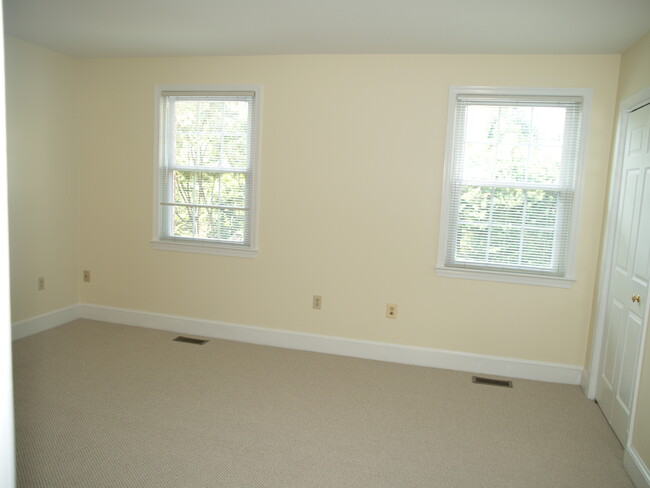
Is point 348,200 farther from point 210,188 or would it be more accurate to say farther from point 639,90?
point 639,90

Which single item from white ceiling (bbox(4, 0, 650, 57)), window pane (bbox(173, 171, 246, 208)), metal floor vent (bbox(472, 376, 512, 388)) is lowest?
metal floor vent (bbox(472, 376, 512, 388))

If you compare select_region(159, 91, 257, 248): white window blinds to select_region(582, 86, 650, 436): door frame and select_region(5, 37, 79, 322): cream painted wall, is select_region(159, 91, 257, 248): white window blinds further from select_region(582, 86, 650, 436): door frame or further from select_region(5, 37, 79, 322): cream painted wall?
select_region(582, 86, 650, 436): door frame

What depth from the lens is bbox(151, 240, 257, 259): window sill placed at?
4.16 meters

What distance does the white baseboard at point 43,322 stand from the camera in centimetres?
392

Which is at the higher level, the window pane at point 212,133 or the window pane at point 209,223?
the window pane at point 212,133

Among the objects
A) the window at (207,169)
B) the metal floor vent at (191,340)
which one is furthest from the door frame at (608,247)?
the metal floor vent at (191,340)

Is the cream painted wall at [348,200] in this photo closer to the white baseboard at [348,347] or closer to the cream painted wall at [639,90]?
the white baseboard at [348,347]

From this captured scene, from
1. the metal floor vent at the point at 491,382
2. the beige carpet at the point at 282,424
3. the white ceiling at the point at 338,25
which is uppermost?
the white ceiling at the point at 338,25

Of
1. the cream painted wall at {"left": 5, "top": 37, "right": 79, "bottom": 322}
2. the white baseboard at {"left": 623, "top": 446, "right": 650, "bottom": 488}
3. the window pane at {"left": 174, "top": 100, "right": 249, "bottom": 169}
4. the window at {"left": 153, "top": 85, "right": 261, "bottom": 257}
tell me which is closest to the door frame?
the white baseboard at {"left": 623, "top": 446, "right": 650, "bottom": 488}

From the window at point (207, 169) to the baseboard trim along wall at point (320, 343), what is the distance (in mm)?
708

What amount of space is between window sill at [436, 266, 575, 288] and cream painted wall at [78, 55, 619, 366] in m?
0.05

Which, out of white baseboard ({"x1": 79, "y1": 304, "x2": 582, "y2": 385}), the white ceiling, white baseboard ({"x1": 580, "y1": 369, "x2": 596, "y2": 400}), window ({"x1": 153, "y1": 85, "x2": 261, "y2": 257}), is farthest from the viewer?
window ({"x1": 153, "y1": 85, "x2": 261, "y2": 257})

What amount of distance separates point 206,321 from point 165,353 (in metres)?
0.56

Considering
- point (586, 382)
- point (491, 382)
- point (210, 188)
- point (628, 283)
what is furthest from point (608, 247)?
point (210, 188)
